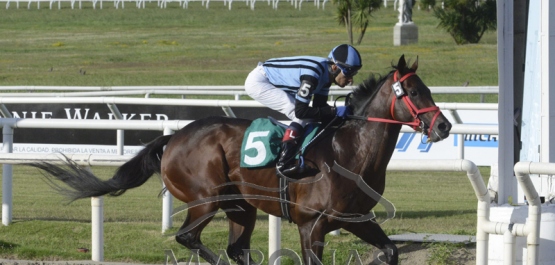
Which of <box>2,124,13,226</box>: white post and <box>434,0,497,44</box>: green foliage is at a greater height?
<box>434,0,497,44</box>: green foliage

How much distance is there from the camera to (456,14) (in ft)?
99.2

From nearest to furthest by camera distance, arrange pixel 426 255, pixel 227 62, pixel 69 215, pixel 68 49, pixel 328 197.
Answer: pixel 328 197 < pixel 426 255 < pixel 69 215 < pixel 227 62 < pixel 68 49

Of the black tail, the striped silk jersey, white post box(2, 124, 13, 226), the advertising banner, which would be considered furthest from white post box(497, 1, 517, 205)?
the advertising banner

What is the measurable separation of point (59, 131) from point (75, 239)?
4.67 metres

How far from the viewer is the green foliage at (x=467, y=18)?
96.3 ft

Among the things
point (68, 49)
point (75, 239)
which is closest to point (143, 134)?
point (75, 239)

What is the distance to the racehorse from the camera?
16.6ft

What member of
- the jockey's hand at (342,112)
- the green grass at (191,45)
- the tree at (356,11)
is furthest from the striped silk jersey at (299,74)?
the tree at (356,11)

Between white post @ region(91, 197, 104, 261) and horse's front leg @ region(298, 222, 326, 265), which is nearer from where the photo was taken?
horse's front leg @ region(298, 222, 326, 265)

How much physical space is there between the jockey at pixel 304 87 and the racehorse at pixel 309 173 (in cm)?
11

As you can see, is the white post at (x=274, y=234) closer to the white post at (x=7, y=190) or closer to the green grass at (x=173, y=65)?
the green grass at (x=173, y=65)

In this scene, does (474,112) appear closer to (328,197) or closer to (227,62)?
(328,197)

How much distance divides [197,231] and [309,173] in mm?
858

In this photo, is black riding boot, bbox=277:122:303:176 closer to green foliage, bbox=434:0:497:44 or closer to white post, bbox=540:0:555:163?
white post, bbox=540:0:555:163
